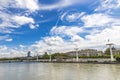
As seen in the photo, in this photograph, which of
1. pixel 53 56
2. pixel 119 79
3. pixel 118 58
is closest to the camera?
pixel 119 79

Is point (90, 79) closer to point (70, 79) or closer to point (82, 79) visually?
point (82, 79)

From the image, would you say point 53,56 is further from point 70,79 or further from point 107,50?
point 70,79

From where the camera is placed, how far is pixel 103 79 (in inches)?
907

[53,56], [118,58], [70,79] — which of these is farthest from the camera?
[53,56]

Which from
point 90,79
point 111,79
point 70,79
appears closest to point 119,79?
point 111,79

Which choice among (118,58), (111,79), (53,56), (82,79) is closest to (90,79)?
(82,79)

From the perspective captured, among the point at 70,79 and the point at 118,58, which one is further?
the point at 118,58

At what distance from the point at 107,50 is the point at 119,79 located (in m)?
105

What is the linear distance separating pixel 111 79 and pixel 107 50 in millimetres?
104223

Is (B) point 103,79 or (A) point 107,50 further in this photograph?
(A) point 107,50

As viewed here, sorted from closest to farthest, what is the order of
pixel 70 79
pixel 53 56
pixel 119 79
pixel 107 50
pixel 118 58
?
pixel 119 79 → pixel 70 79 → pixel 118 58 → pixel 107 50 → pixel 53 56

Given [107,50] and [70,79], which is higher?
[107,50]

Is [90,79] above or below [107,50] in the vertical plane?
below

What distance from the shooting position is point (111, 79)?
2275cm
